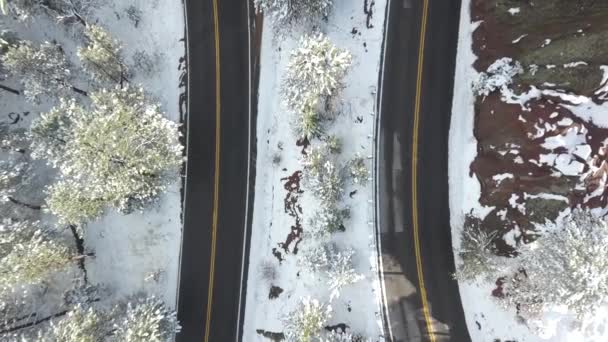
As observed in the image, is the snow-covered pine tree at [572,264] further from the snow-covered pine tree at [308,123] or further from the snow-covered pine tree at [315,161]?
the snow-covered pine tree at [308,123]

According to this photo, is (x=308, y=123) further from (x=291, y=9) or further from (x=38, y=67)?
(x=38, y=67)

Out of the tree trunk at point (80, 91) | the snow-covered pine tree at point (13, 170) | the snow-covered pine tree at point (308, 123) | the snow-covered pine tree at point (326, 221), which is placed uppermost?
the tree trunk at point (80, 91)

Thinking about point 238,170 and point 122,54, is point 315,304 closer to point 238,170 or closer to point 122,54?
point 238,170

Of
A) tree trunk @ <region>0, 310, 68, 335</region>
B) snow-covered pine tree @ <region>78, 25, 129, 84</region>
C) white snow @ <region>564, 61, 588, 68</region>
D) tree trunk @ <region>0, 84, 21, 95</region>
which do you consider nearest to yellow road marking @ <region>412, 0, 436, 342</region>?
white snow @ <region>564, 61, 588, 68</region>

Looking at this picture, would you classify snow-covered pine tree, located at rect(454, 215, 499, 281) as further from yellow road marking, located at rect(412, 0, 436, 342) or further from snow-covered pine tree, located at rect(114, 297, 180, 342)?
snow-covered pine tree, located at rect(114, 297, 180, 342)

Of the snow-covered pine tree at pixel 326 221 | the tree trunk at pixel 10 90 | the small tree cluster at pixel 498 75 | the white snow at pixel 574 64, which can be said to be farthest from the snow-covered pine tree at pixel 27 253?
the white snow at pixel 574 64

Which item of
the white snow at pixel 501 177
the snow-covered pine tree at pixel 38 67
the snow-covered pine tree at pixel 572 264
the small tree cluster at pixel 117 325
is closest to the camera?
the snow-covered pine tree at pixel 572 264
